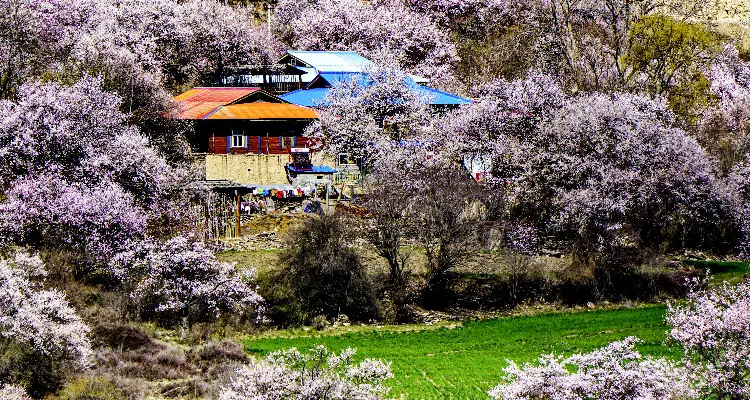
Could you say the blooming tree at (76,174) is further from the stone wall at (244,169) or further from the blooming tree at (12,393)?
the blooming tree at (12,393)

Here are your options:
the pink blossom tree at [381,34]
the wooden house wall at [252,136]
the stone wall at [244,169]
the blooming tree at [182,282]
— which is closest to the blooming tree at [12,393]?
the blooming tree at [182,282]

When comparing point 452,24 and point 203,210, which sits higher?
point 452,24

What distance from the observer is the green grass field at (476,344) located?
27.5 metres

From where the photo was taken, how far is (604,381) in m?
18.5

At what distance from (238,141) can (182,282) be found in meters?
18.5

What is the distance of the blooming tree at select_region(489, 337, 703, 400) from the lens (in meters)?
18.3

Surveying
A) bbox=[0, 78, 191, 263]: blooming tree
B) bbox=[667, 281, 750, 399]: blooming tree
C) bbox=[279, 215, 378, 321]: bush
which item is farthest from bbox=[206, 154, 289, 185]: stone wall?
bbox=[667, 281, 750, 399]: blooming tree

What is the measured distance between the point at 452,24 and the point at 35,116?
4261 centimetres

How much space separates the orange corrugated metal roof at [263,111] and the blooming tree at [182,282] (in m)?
17.4

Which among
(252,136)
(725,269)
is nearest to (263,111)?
(252,136)

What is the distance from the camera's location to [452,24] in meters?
73.5

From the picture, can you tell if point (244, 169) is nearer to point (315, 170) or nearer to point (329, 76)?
point (315, 170)

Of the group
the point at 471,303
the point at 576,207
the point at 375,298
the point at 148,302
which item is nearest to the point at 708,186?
the point at 576,207

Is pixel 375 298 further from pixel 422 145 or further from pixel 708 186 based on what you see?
pixel 708 186
